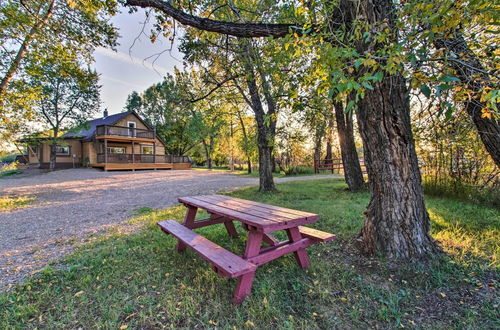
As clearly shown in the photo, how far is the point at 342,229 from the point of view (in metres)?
3.63

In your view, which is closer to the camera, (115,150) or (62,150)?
(62,150)

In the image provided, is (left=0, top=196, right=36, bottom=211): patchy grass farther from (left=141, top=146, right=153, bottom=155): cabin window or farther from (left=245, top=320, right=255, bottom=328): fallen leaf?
(left=141, top=146, right=153, bottom=155): cabin window

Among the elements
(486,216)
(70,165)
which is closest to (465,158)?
(486,216)

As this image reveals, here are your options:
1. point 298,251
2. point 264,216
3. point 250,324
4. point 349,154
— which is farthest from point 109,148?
point 250,324

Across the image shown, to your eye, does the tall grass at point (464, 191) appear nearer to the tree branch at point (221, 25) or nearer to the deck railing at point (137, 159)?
the tree branch at point (221, 25)

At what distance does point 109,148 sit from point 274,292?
23.2 metres

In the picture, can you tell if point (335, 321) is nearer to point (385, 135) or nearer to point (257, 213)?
point (257, 213)

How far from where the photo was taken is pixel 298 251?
2.44 meters

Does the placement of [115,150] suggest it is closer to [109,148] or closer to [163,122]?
[109,148]

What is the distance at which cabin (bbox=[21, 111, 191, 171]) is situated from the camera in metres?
18.8

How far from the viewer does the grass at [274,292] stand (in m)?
1.73

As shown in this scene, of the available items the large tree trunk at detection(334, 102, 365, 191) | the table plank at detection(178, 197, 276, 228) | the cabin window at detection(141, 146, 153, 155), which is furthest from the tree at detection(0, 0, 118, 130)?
the cabin window at detection(141, 146, 153, 155)

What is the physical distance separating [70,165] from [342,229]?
85.4 ft

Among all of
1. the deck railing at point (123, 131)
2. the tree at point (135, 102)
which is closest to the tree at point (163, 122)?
the tree at point (135, 102)
